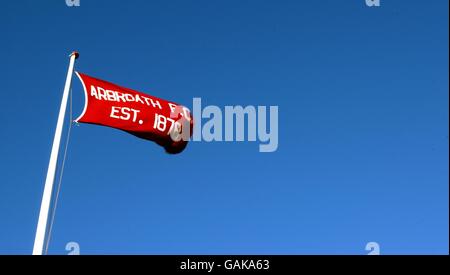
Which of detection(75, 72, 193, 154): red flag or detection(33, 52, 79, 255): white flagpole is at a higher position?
detection(75, 72, 193, 154): red flag

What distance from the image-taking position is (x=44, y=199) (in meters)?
15.2

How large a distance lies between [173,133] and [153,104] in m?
1.22

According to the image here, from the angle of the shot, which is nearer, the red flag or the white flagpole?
the white flagpole

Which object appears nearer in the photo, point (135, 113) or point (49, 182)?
point (49, 182)

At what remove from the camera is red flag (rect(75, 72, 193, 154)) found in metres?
16.9

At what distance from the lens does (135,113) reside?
57.3 ft

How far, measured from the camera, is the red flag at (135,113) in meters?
16.9

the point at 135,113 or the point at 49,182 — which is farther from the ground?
the point at 135,113
